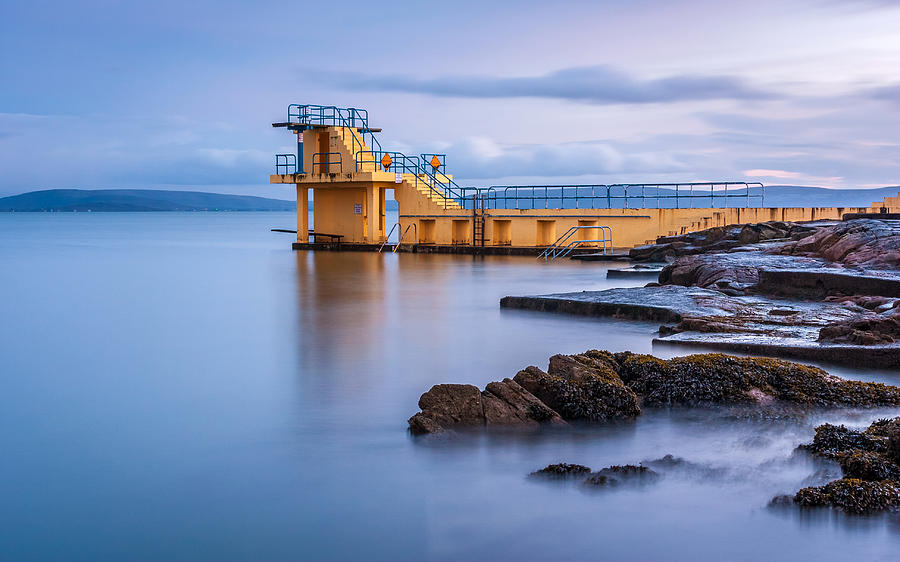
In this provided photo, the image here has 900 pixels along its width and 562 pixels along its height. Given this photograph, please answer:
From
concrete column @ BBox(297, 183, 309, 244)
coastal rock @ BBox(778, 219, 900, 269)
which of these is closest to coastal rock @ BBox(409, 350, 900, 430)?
coastal rock @ BBox(778, 219, 900, 269)

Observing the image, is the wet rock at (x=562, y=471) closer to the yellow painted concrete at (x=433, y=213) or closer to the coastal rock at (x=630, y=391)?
Result: the coastal rock at (x=630, y=391)

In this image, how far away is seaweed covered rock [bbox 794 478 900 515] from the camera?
445 cm

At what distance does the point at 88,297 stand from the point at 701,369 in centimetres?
1414

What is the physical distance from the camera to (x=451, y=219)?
31562 millimetres

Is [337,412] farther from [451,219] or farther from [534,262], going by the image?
[451,219]

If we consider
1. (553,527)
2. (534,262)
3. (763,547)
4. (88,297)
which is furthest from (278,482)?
(534,262)

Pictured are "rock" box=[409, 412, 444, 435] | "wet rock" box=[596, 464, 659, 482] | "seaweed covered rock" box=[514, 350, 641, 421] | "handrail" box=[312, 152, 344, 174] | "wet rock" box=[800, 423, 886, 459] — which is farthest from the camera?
"handrail" box=[312, 152, 344, 174]

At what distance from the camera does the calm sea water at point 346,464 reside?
4.24 meters

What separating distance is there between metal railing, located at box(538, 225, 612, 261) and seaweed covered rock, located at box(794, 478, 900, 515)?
23.8 meters

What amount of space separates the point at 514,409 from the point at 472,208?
25.7 m

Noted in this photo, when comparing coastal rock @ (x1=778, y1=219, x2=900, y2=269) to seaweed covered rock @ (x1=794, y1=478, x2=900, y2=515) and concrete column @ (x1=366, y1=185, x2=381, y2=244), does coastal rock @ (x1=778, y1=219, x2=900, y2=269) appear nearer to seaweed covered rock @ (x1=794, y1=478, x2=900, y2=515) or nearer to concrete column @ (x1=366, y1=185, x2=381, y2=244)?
seaweed covered rock @ (x1=794, y1=478, x2=900, y2=515)

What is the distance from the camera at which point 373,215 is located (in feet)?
103

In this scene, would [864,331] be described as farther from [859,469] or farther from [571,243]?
[571,243]

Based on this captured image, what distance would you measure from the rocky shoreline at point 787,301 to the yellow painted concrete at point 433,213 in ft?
38.2
